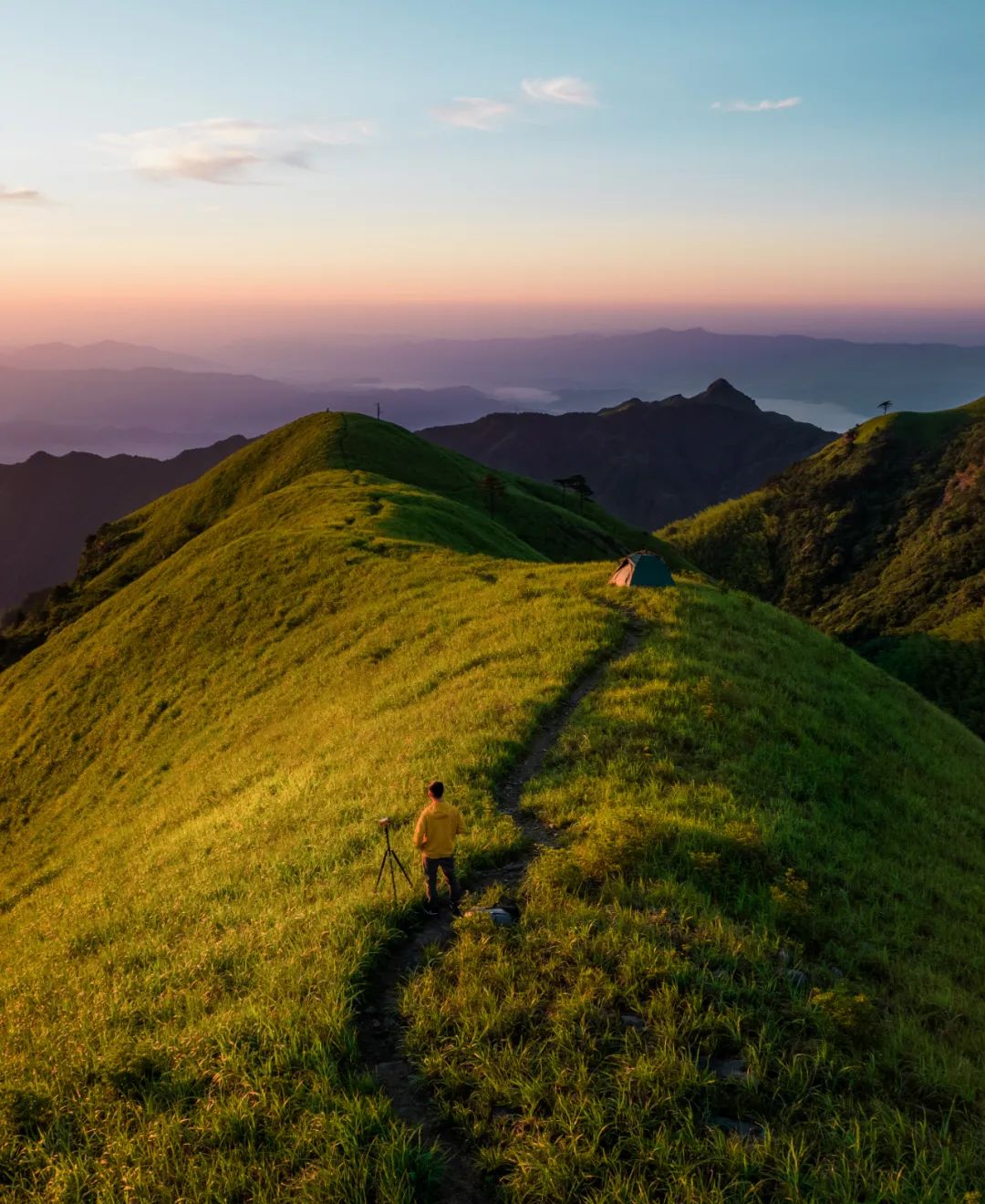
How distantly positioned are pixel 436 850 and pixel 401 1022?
8.70 ft

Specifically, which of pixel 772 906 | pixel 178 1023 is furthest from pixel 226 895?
pixel 772 906

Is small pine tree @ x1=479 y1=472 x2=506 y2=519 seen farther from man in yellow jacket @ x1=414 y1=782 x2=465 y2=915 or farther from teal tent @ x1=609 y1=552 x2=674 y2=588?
man in yellow jacket @ x1=414 y1=782 x2=465 y2=915

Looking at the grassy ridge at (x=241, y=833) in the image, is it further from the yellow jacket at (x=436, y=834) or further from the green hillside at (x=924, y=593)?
the green hillside at (x=924, y=593)

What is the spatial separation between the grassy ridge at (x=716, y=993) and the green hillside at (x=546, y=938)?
41 mm

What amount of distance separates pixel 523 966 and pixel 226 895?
22.5 ft

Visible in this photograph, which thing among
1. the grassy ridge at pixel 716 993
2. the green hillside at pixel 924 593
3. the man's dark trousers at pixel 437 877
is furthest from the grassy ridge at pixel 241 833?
the green hillside at pixel 924 593

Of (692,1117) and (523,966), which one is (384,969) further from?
(692,1117)

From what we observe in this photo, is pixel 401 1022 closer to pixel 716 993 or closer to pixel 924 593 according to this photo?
pixel 716 993

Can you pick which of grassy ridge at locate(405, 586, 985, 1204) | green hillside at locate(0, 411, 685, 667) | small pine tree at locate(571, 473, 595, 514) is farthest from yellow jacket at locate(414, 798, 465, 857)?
small pine tree at locate(571, 473, 595, 514)

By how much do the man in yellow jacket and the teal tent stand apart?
66.3 feet

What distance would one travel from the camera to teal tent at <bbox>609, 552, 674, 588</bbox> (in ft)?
95.9

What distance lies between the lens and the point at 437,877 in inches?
414

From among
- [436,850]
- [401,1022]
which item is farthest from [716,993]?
[436,850]

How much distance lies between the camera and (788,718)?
18484mm
